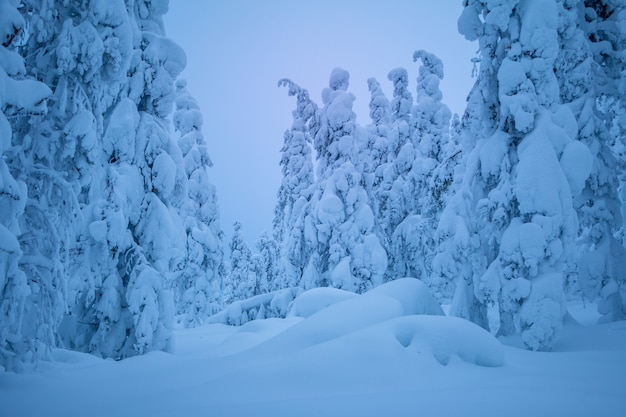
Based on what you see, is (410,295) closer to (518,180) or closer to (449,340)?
(449,340)

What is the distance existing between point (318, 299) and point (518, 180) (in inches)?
233

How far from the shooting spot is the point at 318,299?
1098 centimetres

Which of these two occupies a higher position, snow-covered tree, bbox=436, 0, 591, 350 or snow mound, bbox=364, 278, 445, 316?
snow-covered tree, bbox=436, 0, 591, 350

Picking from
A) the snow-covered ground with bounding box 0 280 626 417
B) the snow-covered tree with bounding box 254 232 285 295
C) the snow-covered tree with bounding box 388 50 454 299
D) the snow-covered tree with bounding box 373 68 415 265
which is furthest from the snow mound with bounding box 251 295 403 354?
the snow-covered tree with bounding box 254 232 285 295

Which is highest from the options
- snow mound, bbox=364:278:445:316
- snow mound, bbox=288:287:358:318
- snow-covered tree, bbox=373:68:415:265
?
snow-covered tree, bbox=373:68:415:265

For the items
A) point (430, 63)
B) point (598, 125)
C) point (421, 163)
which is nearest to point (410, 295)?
point (598, 125)

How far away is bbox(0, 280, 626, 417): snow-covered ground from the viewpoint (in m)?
4.11

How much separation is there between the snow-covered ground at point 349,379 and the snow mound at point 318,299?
3.26 metres

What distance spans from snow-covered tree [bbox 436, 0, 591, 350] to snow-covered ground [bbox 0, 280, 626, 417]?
175 centimetres

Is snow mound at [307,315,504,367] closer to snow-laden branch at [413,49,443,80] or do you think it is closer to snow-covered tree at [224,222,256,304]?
snow-laden branch at [413,49,443,80]

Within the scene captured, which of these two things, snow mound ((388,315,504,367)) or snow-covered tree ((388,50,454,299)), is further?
snow-covered tree ((388,50,454,299))

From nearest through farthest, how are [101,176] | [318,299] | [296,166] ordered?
[101,176] → [318,299] → [296,166]

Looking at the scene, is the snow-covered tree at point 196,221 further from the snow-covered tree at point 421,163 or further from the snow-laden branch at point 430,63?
the snow-laden branch at point 430,63

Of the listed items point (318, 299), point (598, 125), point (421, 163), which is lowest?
point (318, 299)
